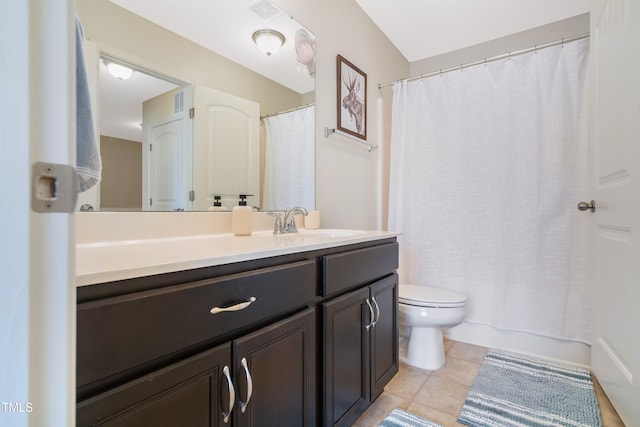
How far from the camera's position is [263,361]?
0.82m

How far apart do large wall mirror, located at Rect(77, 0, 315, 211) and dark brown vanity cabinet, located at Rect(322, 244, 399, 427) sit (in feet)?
1.88

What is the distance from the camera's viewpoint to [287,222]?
156 centimetres

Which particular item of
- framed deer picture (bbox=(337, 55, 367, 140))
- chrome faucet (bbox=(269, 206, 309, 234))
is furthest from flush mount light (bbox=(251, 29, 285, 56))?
chrome faucet (bbox=(269, 206, 309, 234))

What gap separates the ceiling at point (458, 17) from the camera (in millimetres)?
2064

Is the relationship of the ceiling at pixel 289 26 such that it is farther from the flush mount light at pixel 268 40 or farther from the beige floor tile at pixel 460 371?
the beige floor tile at pixel 460 371

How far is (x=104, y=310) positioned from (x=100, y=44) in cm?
87

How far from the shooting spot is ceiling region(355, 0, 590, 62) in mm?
2064

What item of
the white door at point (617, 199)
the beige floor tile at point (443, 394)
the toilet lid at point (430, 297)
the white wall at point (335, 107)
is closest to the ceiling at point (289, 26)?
the white wall at point (335, 107)

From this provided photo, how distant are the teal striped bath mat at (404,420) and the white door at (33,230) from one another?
4.30 ft

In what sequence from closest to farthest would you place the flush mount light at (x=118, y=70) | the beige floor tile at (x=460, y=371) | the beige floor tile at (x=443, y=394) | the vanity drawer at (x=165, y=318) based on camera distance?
1. the vanity drawer at (x=165, y=318)
2. the flush mount light at (x=118, y=70)
3. the beige floor tile at (x=443, y=394)
4. the beige floor tile at (x=460, y=371)

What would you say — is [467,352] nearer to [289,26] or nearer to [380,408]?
[380,408]

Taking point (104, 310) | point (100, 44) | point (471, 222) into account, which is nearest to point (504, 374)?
point (471, 222)

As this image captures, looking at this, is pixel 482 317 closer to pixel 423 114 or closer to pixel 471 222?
pixel 471 222

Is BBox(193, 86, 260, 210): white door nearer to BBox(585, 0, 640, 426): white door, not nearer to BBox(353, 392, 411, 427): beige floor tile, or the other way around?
BBox(353, 392, 411, 427): beige floor tile
